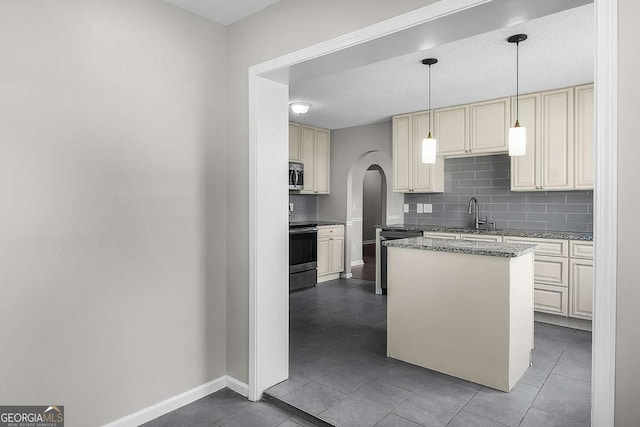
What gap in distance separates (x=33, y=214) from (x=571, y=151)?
468 centimetres

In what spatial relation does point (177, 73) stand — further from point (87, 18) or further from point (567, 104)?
point (567, 104)

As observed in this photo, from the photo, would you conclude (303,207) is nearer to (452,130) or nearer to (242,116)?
(452,130)

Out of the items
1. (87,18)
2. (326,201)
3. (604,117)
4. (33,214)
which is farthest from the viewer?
(326,201)

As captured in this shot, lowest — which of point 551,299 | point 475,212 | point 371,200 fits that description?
point 551,299

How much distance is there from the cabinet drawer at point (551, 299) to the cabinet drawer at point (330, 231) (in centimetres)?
301

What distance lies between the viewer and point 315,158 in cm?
633

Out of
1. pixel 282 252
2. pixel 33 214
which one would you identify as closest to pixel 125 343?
pixel 33 214

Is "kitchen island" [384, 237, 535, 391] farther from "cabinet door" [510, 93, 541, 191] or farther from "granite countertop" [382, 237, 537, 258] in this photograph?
"cabinet door" [510, 93, 541, 191]

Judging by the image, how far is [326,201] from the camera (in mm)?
6750

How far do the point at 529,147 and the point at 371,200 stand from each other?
6.87 m

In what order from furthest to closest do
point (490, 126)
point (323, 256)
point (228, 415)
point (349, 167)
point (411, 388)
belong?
point (349, 167) → point (323, 256) → point (490, 126) → point (411, 388) → point (228, 415)

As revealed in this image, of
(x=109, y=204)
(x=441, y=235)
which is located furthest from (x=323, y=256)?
(x=109, y=204)

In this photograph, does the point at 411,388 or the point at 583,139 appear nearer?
the point at 411,388

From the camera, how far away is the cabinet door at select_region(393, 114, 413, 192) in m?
5.33
